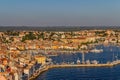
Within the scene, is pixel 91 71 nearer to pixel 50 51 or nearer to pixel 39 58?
pixel 39 58

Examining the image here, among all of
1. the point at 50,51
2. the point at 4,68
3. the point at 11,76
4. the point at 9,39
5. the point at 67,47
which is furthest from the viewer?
the point at 9,39

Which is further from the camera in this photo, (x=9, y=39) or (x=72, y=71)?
(x=9, y=39)

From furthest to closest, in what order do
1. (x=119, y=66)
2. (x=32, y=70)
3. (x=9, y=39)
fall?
1. (x=9, y=39)
2. (x=119, y=66)
3. (x=32, y=70)

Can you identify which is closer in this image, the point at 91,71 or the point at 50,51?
the point at 91,71

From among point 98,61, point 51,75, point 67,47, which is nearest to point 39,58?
point 98,61

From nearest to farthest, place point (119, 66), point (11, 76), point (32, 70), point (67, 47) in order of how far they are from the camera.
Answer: point (11, 76), point (32, 70), point (119, 66), point (67, 47)

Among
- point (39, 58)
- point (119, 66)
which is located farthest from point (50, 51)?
point (119, 66)

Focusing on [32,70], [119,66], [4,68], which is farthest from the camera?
[119,66]

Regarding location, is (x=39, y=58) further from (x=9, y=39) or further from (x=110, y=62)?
(x=9, y=39)
